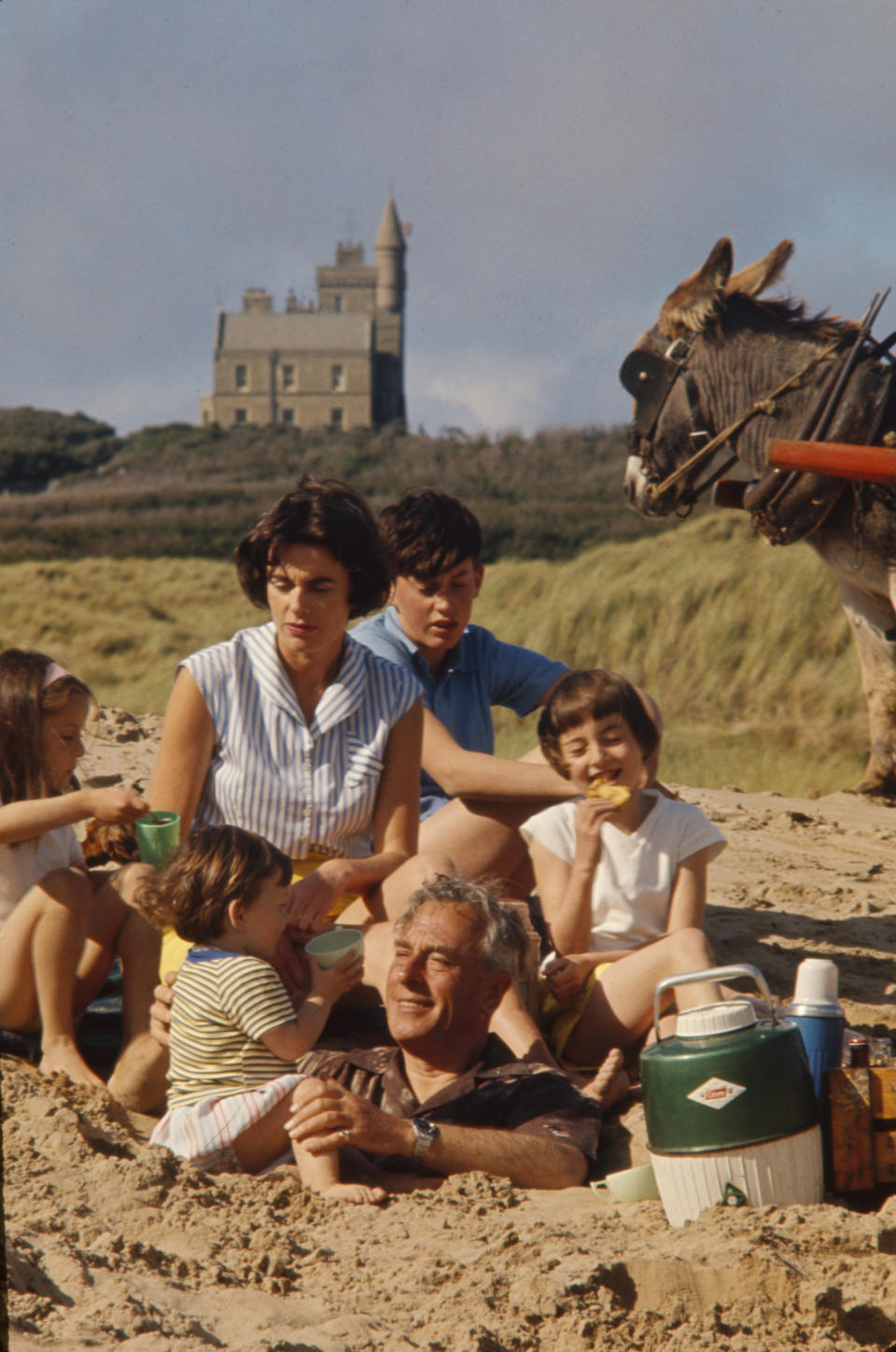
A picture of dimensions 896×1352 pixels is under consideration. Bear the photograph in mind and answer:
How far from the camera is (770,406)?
601 centimetres

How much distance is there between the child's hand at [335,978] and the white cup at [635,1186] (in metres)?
0.76

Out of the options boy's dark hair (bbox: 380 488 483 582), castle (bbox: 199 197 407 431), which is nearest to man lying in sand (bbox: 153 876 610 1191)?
boy's dark hair (bbox: 380 488 483 582)

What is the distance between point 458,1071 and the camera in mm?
3256

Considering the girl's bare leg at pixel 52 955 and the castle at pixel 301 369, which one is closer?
the girl's bare leg at pixel 52 955

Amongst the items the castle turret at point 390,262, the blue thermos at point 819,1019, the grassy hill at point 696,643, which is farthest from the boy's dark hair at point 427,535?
the castle turret at point 390,262

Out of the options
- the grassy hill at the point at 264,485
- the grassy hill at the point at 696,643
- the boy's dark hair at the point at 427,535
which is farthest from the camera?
the grassy hill at the point at 264,485

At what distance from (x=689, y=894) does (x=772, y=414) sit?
9.66 ft

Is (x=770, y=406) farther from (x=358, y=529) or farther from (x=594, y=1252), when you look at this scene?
(x=594, y=1252)

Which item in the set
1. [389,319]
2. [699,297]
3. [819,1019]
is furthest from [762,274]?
[389,319]

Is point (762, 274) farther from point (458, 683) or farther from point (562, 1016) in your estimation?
point (562, 1016)

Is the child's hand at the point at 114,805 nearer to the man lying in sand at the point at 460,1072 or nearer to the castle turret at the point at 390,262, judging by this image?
the man lying in sand at the point at 460,1072

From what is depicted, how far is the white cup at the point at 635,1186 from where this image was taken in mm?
3018

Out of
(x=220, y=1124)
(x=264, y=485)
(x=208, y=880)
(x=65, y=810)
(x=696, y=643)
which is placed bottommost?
(x=220, y=1124)

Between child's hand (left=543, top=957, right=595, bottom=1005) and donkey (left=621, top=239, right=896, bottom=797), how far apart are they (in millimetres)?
2764
